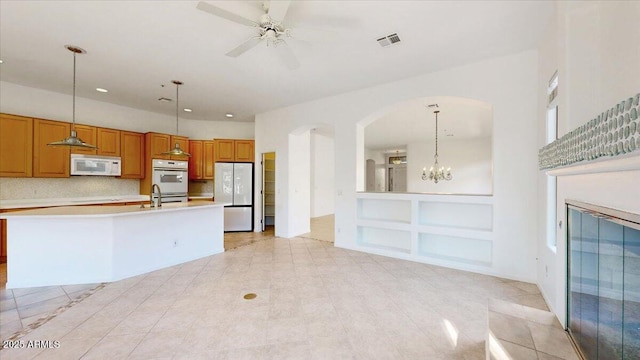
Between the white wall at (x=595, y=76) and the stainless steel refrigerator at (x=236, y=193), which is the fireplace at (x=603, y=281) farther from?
the stainless steel refrigerator at (x=236, y=193)

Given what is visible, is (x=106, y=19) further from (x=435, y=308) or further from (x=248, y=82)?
(x=435, y=308)

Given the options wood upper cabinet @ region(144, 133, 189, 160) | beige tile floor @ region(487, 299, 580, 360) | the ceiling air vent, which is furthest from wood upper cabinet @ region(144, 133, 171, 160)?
beige tile floor @ region(487, 299, 580, 360)

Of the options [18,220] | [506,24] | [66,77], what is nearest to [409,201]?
[506,24]

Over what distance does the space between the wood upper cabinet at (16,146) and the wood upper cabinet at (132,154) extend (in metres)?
1.37

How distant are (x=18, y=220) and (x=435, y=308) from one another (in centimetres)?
502

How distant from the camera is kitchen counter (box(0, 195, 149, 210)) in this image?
4.33 meters

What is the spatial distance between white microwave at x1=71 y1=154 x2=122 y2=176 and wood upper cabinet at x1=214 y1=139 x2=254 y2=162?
2.06 metres

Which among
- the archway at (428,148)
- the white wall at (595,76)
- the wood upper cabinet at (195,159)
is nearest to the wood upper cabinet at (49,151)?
the wood upper cabinet at (195,159)

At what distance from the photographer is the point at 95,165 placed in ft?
17.1

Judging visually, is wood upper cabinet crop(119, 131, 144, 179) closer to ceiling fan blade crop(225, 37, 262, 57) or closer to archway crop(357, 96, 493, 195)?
ceiling fan blade crop(225, 37, 262, 57)

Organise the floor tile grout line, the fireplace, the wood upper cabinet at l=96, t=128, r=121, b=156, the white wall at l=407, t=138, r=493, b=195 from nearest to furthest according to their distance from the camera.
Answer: the fireplace, the floor tile grout line, the wood upper cabinet at l=96, t=128, r=121, b=156, the white wall at l=407, t=138, r=493, b=195

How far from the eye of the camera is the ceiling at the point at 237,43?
259 cm

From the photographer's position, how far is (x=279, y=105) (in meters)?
5.88

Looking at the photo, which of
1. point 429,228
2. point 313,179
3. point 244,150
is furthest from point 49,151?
point 429,228
